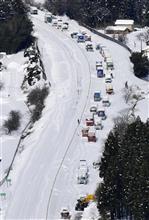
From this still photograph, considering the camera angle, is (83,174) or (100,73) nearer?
(83,174)

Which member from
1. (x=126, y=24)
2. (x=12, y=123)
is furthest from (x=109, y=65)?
(x=126, y=24)

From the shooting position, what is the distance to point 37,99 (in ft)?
380

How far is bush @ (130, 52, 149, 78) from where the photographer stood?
122000 mm

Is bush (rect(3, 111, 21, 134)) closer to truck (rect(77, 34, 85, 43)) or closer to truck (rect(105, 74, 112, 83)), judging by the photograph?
truck (rect(105, 74, 112, 83))

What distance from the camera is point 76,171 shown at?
88.9 metres

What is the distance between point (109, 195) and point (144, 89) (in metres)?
45.9

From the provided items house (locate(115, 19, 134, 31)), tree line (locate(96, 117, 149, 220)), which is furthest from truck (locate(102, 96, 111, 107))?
house (locate(115, 19, 134, 31))

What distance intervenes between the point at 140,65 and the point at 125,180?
51.9 metres

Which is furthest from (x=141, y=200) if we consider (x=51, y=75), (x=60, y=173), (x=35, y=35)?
(x=35, y=35)

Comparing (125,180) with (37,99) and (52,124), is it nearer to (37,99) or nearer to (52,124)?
(52,124)

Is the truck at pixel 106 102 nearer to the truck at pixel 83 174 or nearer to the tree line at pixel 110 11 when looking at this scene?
the truck at pixel 83 174

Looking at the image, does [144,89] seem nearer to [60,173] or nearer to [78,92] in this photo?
[78,92]

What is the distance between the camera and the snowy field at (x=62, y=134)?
8288 centimetres

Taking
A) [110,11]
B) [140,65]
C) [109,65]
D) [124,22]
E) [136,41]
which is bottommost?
[140,65]
